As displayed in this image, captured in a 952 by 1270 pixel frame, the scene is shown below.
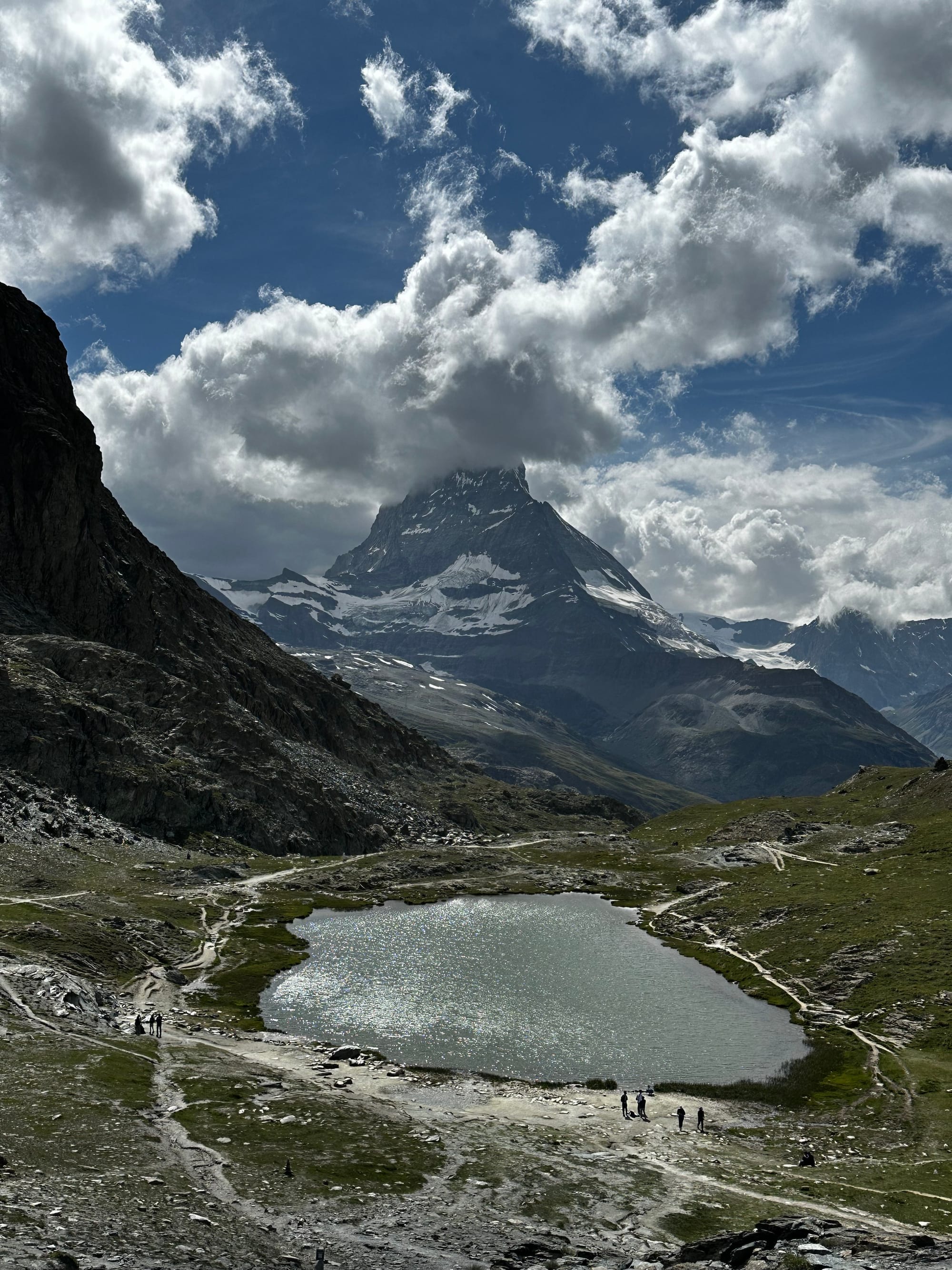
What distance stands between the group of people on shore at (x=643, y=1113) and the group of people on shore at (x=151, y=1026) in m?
38.2

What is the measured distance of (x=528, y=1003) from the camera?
104000mm

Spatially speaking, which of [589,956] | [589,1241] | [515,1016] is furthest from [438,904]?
[589,1241]

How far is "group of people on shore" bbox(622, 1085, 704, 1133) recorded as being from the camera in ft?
214

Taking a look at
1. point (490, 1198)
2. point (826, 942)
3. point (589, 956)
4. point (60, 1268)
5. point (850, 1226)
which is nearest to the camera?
point (60, 1268)

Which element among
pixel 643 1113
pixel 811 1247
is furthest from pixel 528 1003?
pixel 811 1247

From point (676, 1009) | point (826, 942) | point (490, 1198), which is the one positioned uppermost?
point (826, 942)

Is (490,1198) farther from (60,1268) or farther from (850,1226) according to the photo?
(60,1268)

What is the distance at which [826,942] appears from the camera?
12031 cm

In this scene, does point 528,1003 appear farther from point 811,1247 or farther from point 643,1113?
point 811,1247

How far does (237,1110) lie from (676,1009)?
60983mm

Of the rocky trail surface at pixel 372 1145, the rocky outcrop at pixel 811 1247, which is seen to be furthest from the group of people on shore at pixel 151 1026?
the rocky outcrop at pixel 811 1247

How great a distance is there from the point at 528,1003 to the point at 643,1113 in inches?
1472

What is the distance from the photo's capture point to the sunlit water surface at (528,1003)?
279 ft

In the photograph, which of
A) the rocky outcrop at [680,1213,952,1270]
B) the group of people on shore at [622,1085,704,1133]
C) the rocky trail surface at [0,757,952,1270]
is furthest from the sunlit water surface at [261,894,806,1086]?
the rocky outcrop at [680,1213,952,1270]
